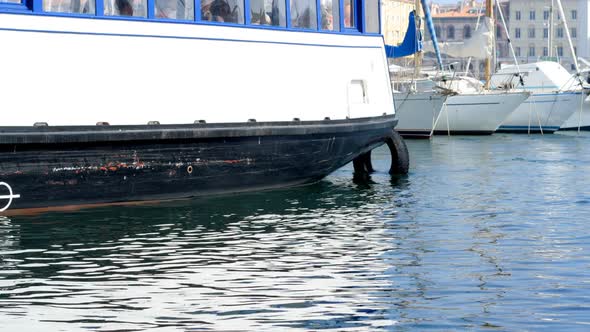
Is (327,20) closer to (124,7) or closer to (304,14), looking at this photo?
(304,14)

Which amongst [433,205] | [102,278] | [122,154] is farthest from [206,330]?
[433,205]

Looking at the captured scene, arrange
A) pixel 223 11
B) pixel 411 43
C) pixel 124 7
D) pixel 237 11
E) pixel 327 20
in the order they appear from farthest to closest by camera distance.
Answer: pixel 411 43
pixel 327 20
pixel 237 11
pixel 223 11
pixel 124 7

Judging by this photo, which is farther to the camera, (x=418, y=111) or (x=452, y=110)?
(x=452, y=110)

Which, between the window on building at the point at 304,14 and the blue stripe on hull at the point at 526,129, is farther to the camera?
the blue stripe on hull at the point at 526,129

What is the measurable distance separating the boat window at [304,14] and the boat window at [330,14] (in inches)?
12.6

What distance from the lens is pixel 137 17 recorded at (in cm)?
1633

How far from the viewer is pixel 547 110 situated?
48.3 m

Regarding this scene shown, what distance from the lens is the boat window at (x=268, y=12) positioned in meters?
18.1

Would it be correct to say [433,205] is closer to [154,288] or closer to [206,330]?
[154,288]

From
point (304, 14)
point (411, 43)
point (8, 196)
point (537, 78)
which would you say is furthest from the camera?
point (537, 78)

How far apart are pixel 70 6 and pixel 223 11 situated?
9.33ft

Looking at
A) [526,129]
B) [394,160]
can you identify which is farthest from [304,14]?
[526,129]

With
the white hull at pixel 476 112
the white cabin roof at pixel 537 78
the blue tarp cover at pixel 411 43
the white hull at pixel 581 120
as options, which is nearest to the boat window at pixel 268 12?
the blue tarp cover at pixel 411 43

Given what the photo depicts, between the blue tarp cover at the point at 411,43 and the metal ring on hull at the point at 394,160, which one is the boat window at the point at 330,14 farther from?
the blue tarp cover at the point at 411,43
